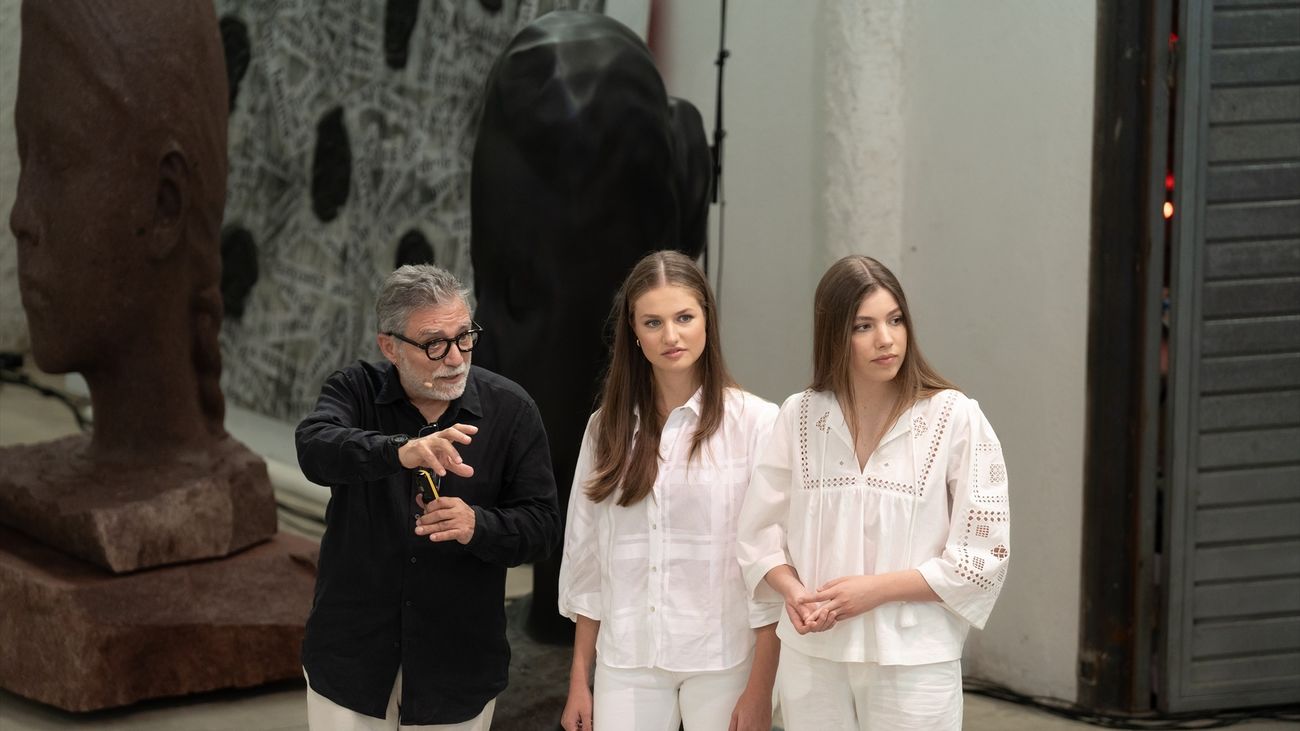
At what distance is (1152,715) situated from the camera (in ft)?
15.0

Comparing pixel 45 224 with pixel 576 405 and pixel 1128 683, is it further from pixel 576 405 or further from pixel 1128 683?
pixel 1128 683

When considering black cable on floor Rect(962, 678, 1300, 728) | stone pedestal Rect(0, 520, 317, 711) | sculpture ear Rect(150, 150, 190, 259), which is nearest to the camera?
stone pedestal Rect(0, 520, 317, 711)

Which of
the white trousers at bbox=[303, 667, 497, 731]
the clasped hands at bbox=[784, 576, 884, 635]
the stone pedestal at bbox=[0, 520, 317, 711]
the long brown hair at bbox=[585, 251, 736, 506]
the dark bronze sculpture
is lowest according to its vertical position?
the stone pedestal at bbox=[0, 520, 317, 711]

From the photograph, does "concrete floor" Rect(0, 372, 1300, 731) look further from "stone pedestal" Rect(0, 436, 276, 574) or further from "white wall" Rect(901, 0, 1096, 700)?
"stone pedestal" Rect(0, 436, 276, 574)

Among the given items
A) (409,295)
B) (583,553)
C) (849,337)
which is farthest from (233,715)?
(849,337)

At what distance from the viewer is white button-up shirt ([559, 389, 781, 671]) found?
109 inches

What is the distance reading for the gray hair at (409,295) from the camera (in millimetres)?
2607

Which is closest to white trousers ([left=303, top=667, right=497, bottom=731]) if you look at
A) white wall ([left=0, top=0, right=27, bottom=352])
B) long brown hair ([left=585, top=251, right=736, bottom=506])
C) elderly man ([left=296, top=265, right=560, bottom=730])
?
elderly man ([left=296, top=265, right=560, bottom=730])

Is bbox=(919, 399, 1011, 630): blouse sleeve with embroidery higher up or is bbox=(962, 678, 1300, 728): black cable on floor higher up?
bbox=(919, 399, 1011, 630): blouse sleeve with embroidery

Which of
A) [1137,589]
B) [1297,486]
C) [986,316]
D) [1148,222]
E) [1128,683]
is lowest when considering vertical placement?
[1128,683]

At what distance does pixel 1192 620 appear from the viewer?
180 inches

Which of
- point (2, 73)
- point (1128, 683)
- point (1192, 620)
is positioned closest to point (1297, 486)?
point (1192, 620)

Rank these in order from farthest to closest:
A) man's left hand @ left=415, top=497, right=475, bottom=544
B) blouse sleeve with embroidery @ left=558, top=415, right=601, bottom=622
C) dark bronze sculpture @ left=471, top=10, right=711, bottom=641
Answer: dark bronze sculpture @ left=471, top=10, right=711, bottom=641
blouse sleeve with embroidery @ left=558, top=415, right=601, bottom=622
man's left hand @ left=415, top=497, right=475, bottom=544

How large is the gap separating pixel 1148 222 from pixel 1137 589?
114 centimetres
